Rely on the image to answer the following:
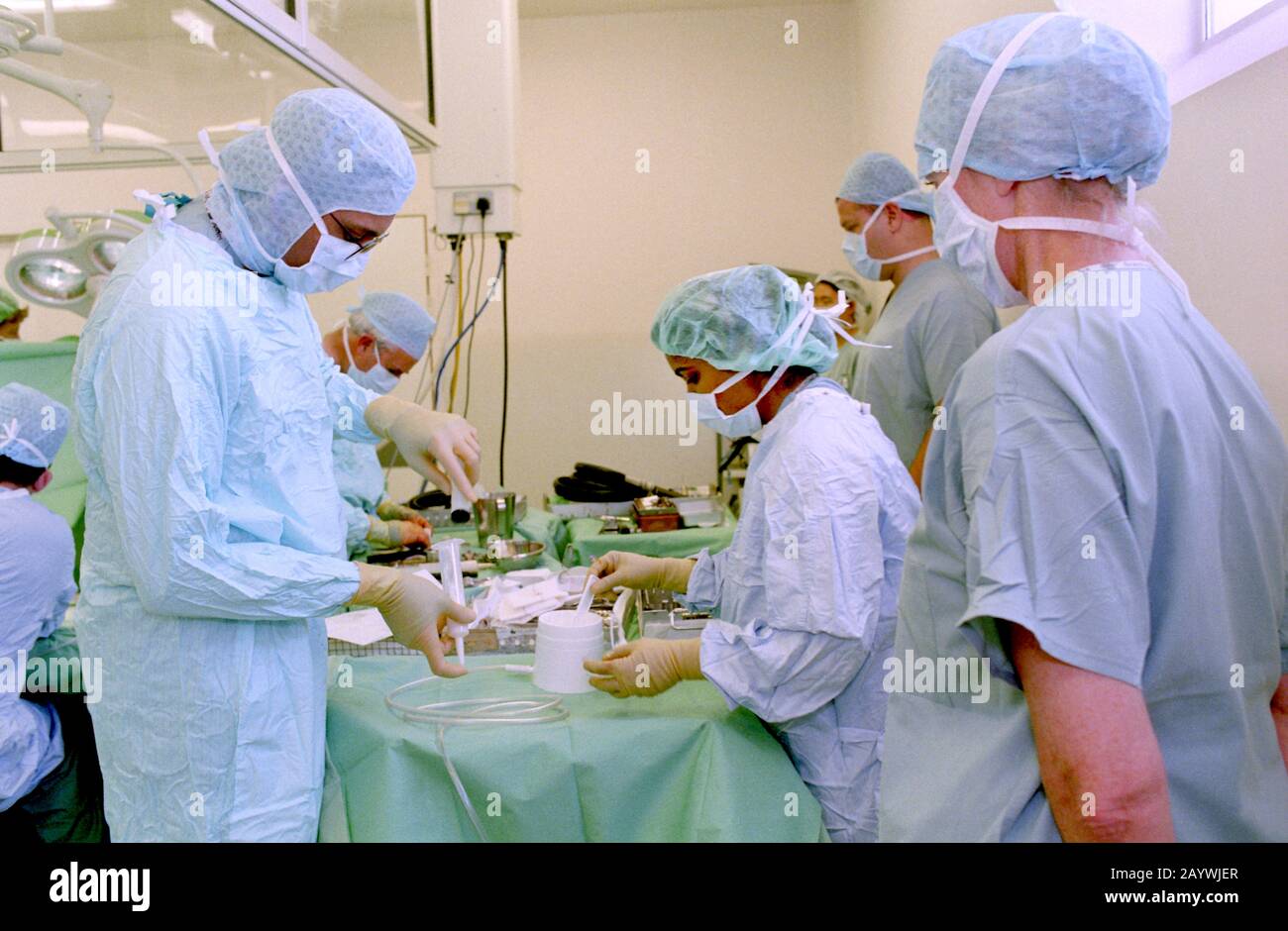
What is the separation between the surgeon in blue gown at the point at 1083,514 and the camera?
723 mm

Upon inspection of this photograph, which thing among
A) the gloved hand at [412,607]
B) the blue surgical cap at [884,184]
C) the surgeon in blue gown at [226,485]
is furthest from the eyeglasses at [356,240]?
the blue surgical cap at [884,184]

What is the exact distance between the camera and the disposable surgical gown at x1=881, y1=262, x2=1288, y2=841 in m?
0.73

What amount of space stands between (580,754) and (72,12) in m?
2.90

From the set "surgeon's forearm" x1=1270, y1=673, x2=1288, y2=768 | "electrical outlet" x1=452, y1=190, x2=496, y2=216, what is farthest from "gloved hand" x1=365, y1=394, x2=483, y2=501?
"electrical outlet" x1=452, y1=190, x2=496, y2=216

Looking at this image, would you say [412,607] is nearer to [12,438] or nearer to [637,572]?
[637,572]

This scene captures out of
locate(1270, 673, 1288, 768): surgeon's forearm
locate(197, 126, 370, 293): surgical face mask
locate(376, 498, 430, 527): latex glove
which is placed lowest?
locate(376, 498, 430, 527): latex glove

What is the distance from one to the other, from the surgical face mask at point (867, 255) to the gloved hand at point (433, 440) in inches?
60.2

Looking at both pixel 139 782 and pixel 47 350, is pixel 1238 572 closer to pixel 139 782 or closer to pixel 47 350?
pixel 139 782

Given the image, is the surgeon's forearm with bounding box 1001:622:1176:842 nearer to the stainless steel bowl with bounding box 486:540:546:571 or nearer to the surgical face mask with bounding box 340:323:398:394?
the stainless steel bowl with bounding box 486:540:546:571

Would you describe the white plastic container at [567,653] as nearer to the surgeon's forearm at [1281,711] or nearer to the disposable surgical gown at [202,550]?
the disposable surgical gown at [202,550]

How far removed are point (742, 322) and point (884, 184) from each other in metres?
1.34

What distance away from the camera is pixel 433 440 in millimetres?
1515

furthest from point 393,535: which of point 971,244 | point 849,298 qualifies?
point 849,298

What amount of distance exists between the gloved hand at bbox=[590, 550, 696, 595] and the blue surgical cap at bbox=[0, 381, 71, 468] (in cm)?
121
